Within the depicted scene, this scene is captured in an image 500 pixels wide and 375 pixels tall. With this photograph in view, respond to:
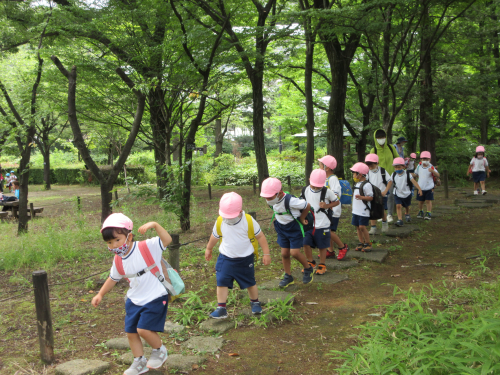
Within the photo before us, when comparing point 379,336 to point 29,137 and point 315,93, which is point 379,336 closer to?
point 29,137

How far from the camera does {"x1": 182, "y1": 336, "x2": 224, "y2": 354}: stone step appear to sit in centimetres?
379

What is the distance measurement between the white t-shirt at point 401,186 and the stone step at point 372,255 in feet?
7.34

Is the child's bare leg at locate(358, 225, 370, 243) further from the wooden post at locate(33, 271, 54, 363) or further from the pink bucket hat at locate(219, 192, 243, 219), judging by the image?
the wooden post at locate(33, 271, 54, 363)

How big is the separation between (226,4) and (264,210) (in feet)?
19.0

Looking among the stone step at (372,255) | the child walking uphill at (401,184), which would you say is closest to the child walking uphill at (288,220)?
the stone step at (372,255)

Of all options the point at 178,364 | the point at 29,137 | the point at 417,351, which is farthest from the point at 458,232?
the point at 29,137

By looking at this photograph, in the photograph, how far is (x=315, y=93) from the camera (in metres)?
18.0

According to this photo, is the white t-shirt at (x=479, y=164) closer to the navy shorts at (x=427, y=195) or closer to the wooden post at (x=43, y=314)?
the navy shorts at (x=427, y=195)

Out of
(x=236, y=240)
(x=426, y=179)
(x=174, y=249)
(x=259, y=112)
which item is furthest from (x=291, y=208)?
(x=259, y=112)

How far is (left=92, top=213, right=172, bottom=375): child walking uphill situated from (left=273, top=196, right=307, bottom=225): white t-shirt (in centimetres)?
208

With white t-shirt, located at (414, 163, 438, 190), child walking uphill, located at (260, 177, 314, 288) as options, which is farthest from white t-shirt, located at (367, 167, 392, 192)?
child walking uphill, located at (260, 177, 314, 288)

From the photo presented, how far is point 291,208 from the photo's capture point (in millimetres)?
5125

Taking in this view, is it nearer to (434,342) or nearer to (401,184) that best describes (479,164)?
(401,184)

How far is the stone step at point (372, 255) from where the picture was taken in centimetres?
637
